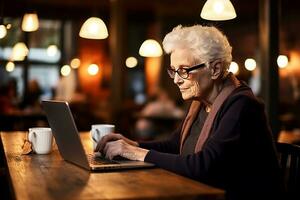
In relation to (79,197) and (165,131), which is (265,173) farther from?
(165,131)

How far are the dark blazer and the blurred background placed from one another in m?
2.24

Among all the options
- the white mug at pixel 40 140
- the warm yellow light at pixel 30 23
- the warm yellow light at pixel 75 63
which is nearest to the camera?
the white mug at pixel 40 140

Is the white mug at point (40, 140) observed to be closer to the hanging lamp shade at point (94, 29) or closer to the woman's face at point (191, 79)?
the woman's face at point (191, 79)

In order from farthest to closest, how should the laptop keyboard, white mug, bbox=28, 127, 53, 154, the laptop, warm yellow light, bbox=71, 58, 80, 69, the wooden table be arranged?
1. warm yellow light, bbox=71, 58, 80, 69
2. white mug, bbox=28, 127, 53, 154
3. the laptop keyboard
4. the laptop
5. the wooden table

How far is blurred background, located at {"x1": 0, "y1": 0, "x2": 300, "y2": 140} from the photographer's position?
5.04 metres

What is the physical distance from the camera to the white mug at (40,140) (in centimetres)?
263

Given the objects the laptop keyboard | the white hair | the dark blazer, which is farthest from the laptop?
the white hair

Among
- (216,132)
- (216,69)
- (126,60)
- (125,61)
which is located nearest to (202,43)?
(216,69)

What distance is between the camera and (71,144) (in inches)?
87.0

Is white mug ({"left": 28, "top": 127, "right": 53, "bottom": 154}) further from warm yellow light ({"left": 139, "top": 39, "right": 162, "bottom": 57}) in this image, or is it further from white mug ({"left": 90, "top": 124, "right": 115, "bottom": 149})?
warm yellow light ({"left": 139, "top": 39, "right": 162, "bottom": 57})

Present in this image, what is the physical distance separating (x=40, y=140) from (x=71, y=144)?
48cm

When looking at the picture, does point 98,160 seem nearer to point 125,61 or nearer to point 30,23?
point 30,23

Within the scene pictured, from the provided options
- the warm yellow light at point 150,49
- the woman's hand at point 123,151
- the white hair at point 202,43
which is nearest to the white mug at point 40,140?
the woman's hand at point 123,151

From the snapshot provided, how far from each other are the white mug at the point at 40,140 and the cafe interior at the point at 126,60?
1.54 meters
